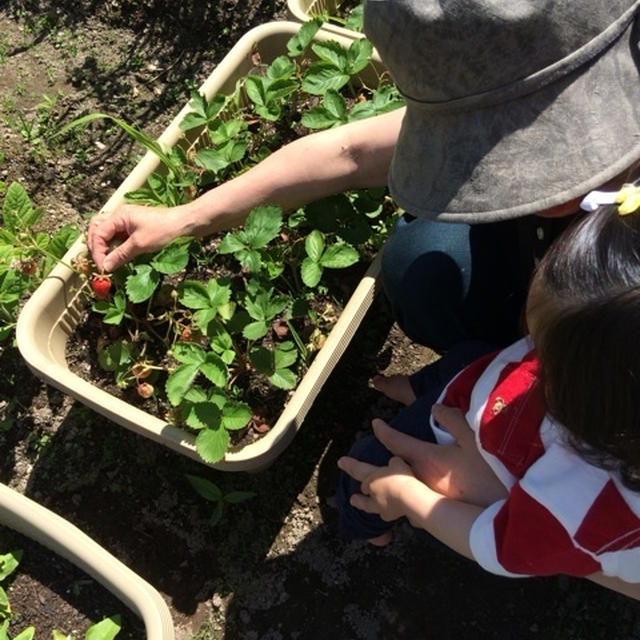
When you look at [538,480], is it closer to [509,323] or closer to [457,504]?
[457,504]

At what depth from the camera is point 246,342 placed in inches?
54.2

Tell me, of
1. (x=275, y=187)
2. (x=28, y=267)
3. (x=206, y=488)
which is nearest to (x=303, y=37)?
(x=275, y=187)

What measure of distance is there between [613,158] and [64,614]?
117cm

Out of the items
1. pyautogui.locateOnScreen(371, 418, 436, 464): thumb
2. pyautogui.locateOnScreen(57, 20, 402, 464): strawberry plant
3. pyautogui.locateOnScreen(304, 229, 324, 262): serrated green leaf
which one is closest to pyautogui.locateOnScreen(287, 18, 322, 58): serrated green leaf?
pyautogui.locateOnScreen(57, 20, 402, 464): strawberry plant

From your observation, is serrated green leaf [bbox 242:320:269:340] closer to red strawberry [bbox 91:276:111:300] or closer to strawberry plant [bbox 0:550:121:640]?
red strawberry [bbox 91:276:111:300]

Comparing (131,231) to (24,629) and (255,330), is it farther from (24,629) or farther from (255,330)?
(24,629)

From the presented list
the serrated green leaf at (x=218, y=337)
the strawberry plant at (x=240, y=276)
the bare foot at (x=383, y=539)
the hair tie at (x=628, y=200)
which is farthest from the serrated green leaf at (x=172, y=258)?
the hair tie at (x=628, y=200)

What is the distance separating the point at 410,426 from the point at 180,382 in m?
0.37

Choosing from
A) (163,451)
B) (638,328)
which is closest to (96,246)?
(163,451)

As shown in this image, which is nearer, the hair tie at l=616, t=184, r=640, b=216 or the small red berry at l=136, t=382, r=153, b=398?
the hair tie at l=616, t=184, r=640, b=216

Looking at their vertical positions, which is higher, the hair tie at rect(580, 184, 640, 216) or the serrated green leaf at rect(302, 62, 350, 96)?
the hair tie at rect(580, 184, 640, 216)

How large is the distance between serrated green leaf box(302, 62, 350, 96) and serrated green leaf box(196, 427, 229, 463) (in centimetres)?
61

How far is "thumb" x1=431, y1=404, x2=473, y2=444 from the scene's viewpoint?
1063 mm

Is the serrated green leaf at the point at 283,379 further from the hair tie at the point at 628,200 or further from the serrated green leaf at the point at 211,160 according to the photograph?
the hair tie at the point at 628,200
